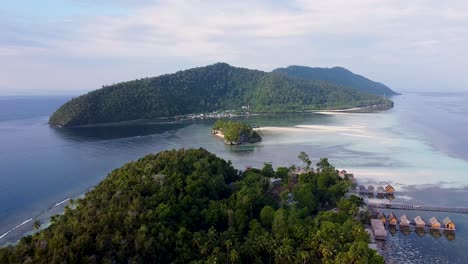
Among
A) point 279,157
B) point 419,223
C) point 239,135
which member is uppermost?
point 239,135

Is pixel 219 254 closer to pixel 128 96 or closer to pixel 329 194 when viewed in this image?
pixel 329 194

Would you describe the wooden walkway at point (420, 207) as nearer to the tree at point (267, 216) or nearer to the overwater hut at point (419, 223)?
the overwater hut at point (419, 223)

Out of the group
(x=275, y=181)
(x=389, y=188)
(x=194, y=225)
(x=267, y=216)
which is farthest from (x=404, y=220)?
(x=194, y=225)

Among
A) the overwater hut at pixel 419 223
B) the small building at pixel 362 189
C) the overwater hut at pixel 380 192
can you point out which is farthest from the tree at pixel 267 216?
the overwater hut at pixel 380 192

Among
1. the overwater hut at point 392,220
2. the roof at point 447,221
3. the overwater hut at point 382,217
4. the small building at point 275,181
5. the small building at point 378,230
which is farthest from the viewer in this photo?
the small building at point 275,181

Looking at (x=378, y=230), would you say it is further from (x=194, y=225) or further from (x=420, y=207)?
(x=194, y=225)

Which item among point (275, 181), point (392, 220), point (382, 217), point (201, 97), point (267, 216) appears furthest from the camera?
point (201, 97)
